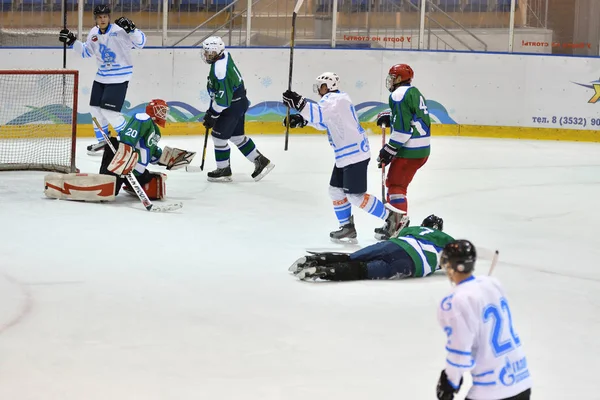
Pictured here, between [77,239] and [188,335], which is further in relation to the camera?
[77,239]

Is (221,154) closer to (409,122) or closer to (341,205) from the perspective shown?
(341,205)

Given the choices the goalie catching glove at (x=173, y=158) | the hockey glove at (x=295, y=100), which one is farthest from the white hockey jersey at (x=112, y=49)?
the hockey glove at (x=295, y=100)

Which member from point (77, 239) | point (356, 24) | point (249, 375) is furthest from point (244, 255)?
point (356, 24)

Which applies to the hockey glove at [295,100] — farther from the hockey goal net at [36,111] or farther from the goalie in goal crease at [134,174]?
the hockey goal net at [36,111]

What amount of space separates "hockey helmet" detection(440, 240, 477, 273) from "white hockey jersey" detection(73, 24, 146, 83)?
6737 millimetres

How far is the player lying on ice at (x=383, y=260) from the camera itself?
5.25 meters

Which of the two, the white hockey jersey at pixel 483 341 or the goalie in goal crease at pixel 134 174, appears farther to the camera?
the goalie in goal crease at pixel 134 174

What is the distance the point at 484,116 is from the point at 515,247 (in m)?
5.46

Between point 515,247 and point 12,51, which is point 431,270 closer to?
point 515,247

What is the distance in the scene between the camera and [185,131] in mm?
11039

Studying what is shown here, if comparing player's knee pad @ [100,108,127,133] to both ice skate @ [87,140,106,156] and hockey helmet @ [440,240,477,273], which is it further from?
hockey helmet @ [440,240,477,273]

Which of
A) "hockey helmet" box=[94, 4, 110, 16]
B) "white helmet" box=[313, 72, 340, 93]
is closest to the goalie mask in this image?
"white helmet" box=[313, 72, 340, 93]

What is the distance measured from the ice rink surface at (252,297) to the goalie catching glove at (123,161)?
281 mm

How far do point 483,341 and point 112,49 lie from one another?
7.00 m
